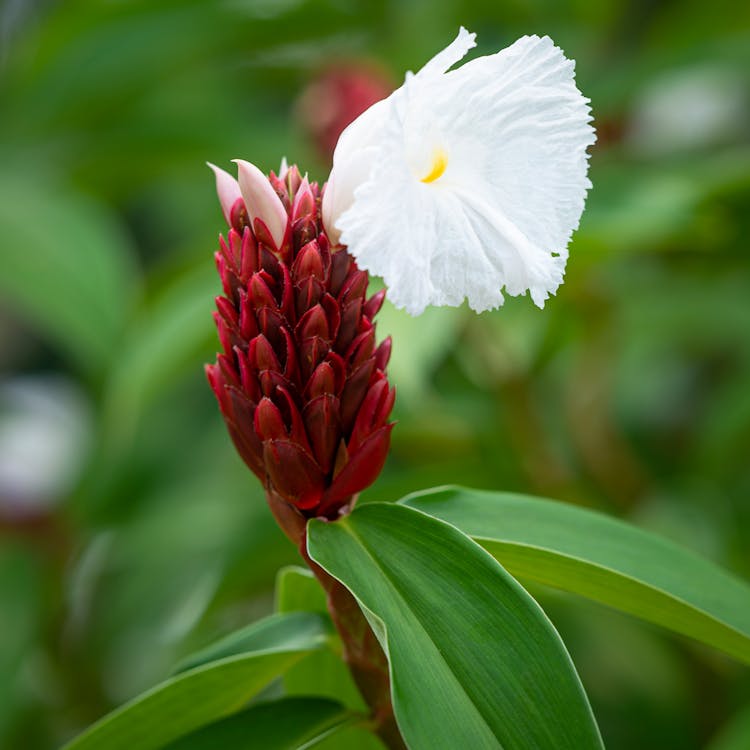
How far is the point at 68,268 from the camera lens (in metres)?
1.27

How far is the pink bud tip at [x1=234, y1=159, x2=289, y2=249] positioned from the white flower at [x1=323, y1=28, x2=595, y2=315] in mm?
24

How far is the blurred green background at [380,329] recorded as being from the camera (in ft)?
3.71

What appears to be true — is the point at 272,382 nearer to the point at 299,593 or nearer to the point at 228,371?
the point at 228,371

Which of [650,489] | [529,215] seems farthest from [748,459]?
[529,215]

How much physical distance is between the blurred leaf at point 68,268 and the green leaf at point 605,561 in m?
0.74

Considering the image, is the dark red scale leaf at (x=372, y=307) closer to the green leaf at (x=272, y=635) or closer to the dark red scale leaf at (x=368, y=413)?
the dark red scale leaf at (x=368, y=413)

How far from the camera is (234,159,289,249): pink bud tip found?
0.51 meters

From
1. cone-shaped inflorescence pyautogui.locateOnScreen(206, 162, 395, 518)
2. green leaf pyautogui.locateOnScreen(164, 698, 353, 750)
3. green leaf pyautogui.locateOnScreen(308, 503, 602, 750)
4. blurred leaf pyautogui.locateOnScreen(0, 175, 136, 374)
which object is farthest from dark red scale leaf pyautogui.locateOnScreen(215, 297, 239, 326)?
blurred leaf pyautogui.locateOnScreen(0, 175, 136, 374)

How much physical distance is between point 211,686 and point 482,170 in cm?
30

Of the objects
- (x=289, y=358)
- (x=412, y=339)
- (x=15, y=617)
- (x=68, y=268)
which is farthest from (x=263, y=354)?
(x=15, y=617)

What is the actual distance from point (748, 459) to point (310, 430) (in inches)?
38.1

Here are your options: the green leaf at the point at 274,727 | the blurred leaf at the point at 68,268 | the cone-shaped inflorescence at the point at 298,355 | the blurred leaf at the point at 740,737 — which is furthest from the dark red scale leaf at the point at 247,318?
the blurred leaf at the point at 68,268

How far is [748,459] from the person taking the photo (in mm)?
1347

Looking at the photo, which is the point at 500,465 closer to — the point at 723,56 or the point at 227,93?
the point at 723,56
